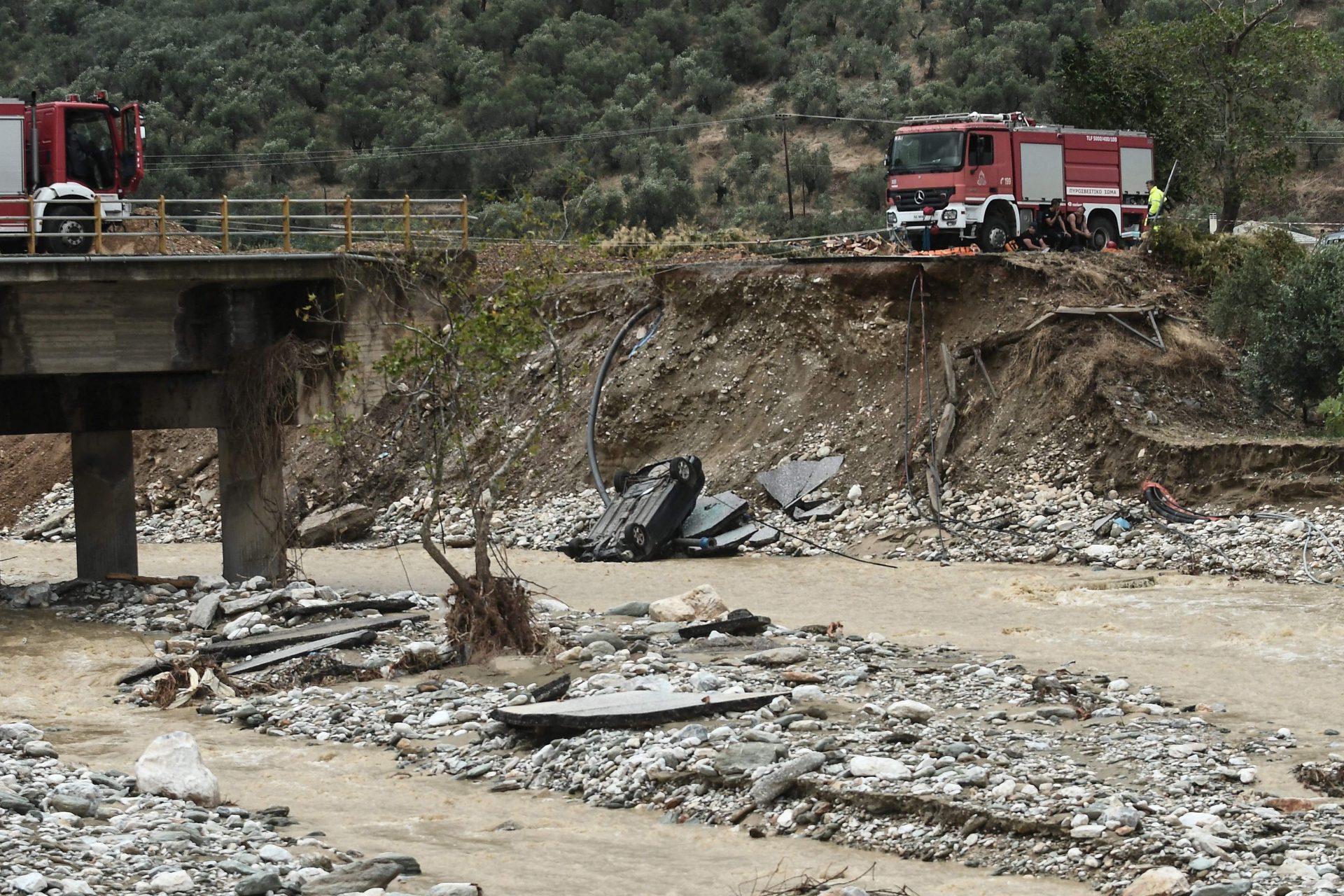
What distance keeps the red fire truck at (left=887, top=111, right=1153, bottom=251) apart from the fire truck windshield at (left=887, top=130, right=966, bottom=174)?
14 mm

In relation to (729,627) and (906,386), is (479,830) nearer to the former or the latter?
(729,627)

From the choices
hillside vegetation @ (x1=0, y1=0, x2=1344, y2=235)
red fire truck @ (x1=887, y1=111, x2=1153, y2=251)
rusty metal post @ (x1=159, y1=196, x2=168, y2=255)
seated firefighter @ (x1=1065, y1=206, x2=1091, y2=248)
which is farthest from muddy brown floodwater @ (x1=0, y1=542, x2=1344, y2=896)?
hillside vegetation @ (x1=0, y1=0, x2=1344, y2=235)

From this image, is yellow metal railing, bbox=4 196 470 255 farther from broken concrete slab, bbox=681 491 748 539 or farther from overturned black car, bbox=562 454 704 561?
broken concrete slab, bbox=681 491 748 539

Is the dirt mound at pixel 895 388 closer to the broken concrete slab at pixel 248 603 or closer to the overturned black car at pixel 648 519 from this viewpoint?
the overturned black car at pixel 648 519

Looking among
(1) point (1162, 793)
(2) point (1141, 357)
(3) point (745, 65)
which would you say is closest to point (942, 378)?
(2) point (1141, 357)

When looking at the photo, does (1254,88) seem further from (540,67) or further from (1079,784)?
(540,67)

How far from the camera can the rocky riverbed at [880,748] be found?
1034 cm

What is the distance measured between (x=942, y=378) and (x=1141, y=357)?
3.53 m

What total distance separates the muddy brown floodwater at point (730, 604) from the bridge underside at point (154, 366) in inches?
99.3

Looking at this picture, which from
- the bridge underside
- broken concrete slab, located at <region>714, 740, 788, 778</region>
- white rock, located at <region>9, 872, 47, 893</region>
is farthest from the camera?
the bridge underside

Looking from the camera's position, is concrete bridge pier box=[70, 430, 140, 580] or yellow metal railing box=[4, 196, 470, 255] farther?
concrete bridge pier box=[70, 430, 140, 580]

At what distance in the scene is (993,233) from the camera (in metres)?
32.9

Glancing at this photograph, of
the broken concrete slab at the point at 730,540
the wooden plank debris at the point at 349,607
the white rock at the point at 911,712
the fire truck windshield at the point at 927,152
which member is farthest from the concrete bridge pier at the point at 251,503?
the fire truck windshield at the point at 927,152

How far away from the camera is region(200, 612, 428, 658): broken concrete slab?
1855 centimetres
